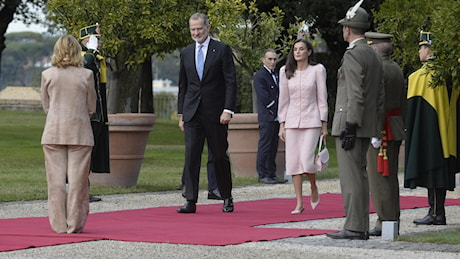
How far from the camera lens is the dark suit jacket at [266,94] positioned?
1897 cm

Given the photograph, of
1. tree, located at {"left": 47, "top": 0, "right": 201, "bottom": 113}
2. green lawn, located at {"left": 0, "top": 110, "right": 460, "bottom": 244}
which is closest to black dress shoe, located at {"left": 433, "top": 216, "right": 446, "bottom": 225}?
green lawn, located at {"left": 0, "top": 110, "right": 460, "bottom": 244}

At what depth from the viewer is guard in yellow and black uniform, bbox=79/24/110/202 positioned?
14.6m

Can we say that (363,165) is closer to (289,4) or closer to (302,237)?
(302,237)

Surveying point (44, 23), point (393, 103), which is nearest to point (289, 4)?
point (44, 23)

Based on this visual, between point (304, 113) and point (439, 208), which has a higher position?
point (304, 113)

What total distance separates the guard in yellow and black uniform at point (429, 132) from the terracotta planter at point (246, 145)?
7.77 metres

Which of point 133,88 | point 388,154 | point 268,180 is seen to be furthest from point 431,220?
point 133,88

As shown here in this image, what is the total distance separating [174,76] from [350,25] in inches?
6813

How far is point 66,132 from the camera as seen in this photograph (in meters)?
11.1

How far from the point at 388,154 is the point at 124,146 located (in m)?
6.46

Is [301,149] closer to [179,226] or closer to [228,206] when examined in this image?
[228,206]

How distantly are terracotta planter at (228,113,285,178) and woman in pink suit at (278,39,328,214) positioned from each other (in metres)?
6.22

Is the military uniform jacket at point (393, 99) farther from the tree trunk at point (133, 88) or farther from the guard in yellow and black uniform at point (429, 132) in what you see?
the tree trunk at point (133, 88)

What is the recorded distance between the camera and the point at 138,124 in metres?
17.0
